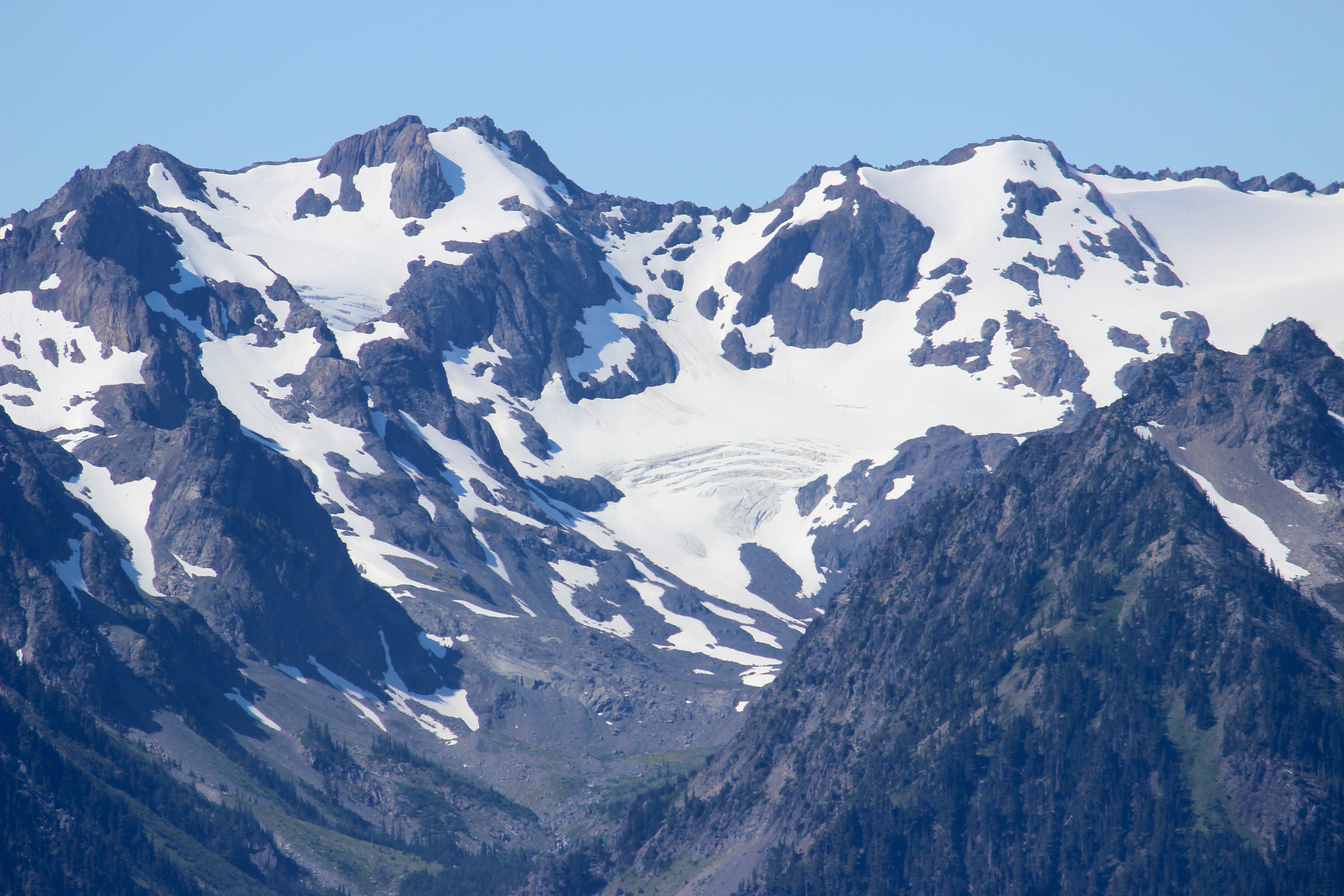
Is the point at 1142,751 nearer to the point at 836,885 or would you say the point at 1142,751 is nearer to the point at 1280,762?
the point at 1280,762

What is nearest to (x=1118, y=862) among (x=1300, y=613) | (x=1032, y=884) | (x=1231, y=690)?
(x=1032, y=884)

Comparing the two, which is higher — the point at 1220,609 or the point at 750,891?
the point at 1220,609

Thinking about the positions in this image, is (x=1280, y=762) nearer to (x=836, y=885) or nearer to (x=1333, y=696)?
(x=1333, y=696)

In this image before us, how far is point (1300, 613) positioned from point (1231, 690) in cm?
1333

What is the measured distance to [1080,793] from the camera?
193m

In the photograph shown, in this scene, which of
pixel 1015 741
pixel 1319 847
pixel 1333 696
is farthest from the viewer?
pixel 1015 741

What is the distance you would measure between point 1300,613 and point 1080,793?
1204 inches

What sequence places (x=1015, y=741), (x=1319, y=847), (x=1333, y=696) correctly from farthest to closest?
1. (x=1015, y=741)
2. (x=1333, y=696)
3. (x=1319, y=847)

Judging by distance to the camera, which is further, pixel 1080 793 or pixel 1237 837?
pixel 1080 793

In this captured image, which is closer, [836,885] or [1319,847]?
[1319,847]

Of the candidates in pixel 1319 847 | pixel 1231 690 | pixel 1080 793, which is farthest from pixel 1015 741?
pixel 1319 847

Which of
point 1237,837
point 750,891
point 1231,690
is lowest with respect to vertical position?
point 750,891

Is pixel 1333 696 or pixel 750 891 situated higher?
pixel 1333 696

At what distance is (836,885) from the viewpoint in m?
197
